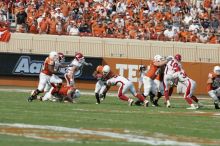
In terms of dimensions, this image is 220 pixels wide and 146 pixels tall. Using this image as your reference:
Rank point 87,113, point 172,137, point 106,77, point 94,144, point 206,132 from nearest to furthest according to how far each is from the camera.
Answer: point 94,144, point 172,137, point 206,132, point 87,113, point 106,77

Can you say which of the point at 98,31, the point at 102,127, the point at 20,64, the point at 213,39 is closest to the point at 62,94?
the point at 102,127

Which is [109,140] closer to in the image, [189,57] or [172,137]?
[172,137]

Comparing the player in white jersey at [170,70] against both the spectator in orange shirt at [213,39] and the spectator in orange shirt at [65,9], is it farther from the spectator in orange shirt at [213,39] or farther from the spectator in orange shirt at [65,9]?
the spectator in orange shirt at [213,39]

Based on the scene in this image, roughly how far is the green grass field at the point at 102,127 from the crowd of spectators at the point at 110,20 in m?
14.8

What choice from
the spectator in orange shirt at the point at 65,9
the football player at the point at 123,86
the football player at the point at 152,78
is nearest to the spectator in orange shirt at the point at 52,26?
the spectator in orange shirt at the point at 65,9

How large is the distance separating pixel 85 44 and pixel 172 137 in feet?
70.6

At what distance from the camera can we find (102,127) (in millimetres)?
14703

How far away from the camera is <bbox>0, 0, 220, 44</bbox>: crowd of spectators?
34469 millimetres


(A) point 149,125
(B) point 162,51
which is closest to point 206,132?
(A) point 149,125

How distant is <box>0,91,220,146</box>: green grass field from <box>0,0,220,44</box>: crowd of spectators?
1477 cm

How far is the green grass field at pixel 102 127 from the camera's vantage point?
1250 centimetres

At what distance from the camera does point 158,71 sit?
A: 2455 cm

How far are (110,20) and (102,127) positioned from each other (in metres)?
20.7

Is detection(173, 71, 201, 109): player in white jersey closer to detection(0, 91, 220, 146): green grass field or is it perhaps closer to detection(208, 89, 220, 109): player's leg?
detection(208, 89, 220, 109): player's leg
